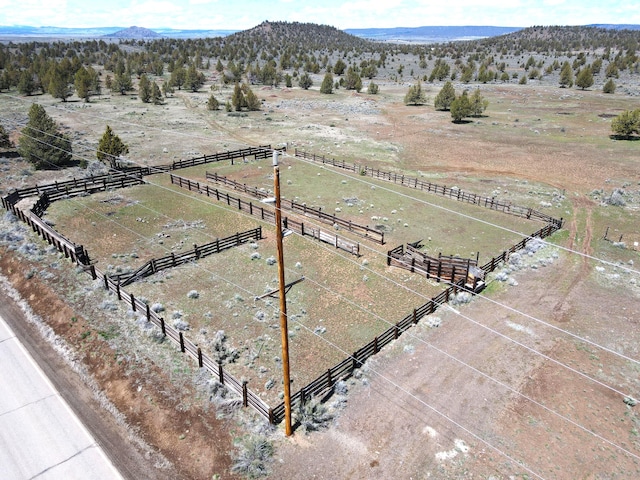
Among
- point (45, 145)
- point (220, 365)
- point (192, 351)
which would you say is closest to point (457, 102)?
point (45, 145)

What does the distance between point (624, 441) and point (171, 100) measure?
96506 mm

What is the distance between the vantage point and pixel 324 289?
78.3 ft

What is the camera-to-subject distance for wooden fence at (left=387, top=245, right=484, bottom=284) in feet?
80.1

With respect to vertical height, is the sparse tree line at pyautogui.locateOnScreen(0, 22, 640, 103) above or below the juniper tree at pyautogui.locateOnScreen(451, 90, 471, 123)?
above

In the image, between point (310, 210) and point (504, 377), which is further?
point (310, 210)

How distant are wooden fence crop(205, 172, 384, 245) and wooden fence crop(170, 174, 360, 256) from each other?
1646 mm

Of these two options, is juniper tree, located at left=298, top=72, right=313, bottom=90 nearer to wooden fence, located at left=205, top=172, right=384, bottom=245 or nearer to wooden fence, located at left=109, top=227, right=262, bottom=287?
wooden fence, located at left=205, top=172, right=384, bottom=245

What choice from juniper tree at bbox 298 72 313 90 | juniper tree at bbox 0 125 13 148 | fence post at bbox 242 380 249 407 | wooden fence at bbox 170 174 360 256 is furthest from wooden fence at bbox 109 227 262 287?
juniper tree at bbox 298 72 313 90

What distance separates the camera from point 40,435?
1405cm

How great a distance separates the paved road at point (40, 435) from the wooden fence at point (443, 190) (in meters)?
33.0

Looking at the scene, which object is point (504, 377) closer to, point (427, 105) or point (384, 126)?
point (384, 126)

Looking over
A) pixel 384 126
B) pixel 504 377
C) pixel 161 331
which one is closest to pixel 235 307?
pixel 161 331

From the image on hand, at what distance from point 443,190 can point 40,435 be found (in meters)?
35.1

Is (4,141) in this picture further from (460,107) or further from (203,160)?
(460,107)
